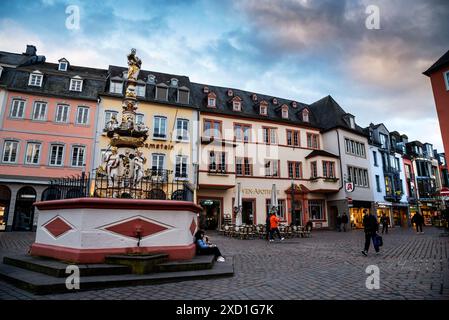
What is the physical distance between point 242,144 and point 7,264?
24692 millimetres

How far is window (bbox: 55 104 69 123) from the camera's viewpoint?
25344 millimetres

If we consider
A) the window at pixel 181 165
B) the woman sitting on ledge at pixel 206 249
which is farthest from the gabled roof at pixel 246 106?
the woman sitting on ledge at pixel 206 249

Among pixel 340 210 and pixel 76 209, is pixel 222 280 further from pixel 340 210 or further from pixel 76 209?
pixel 340 210

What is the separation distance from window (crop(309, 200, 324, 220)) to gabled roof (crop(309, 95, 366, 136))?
8.99 m

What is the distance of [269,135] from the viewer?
106ft

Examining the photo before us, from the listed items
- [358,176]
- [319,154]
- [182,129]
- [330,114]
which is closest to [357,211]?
[358,176]

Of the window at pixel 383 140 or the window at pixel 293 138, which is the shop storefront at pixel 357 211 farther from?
the window at pixel 383 140

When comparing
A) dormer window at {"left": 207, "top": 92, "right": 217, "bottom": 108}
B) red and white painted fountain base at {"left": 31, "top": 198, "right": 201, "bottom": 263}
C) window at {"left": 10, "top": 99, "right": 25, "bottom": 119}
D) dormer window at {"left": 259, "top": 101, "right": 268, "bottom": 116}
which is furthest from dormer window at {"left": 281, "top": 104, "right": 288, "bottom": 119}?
red and white painted fountain base at {"left": 31, "top": 198, "right": 201, "bottom": 263}

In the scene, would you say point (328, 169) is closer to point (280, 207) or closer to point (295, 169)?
point (295, 169)

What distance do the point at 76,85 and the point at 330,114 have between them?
2850 centimetres

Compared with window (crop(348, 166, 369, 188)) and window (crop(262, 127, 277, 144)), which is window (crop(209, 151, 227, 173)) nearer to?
window (crop(262, 127, 277, 144))

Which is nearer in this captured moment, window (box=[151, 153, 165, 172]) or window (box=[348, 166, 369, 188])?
window (box=[151, 153, 165, 172])

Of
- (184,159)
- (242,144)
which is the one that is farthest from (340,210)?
(184,159)
